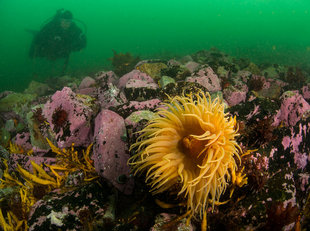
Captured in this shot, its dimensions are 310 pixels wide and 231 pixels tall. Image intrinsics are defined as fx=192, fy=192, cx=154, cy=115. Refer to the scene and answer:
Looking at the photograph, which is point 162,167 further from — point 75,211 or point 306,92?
point 306,92

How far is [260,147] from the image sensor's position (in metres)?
2.98

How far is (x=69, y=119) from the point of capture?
3.88 metres

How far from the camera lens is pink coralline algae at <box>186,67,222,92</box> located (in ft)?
18.5

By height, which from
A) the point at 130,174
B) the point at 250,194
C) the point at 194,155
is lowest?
the point at 130,174

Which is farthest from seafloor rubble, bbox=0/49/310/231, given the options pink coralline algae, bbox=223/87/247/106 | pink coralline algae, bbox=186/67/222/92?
pink coralline algae, bbox=223/87/247/106

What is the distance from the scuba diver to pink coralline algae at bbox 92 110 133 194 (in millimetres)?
16706

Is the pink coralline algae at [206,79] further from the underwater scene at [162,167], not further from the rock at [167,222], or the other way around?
the rock at [167,222]

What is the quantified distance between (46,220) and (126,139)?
5.11 ft

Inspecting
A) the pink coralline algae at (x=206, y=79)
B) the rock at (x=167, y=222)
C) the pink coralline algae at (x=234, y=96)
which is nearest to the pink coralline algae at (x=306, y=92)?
the pink coralline algae at (x=234, y=96)

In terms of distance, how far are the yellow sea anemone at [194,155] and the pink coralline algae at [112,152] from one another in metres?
0.53

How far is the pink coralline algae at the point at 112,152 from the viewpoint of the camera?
116 inches

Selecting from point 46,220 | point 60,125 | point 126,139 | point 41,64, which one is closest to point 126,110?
point 126,139

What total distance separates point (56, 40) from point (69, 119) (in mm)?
16768

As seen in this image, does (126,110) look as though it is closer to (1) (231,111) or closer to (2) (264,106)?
(1) (231,111)
